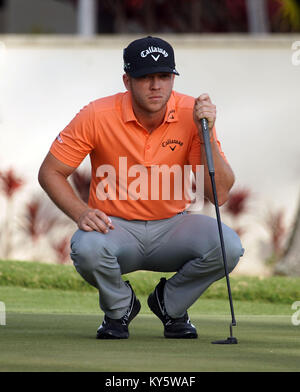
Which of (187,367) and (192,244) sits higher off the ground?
(192,244)

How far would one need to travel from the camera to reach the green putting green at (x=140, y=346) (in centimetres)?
382

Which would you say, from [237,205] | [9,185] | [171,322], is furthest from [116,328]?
[9,185]

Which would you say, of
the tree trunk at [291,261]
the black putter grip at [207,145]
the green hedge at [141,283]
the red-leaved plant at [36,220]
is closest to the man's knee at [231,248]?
the black putter grip at [207,145]

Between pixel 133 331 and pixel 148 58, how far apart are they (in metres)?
1.52

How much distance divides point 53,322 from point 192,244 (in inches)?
46.5

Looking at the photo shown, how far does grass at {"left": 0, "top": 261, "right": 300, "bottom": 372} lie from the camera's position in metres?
3.88

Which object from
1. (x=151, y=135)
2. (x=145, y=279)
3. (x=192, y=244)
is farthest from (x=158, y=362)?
(x=145, y=279)

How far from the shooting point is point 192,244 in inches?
208

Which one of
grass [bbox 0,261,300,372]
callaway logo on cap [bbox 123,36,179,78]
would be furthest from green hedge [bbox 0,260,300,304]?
callaway logo on cap [bbox 123,36,179,78]

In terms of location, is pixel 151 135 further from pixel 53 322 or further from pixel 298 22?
pixel 298 22

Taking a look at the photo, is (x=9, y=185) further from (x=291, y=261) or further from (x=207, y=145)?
(x=207, y=145)

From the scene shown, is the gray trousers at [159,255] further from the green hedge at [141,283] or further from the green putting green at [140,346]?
the green hedge at [141,283]

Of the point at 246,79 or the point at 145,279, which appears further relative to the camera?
the point at 246,79

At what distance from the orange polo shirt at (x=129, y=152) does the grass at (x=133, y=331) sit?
0.73m
